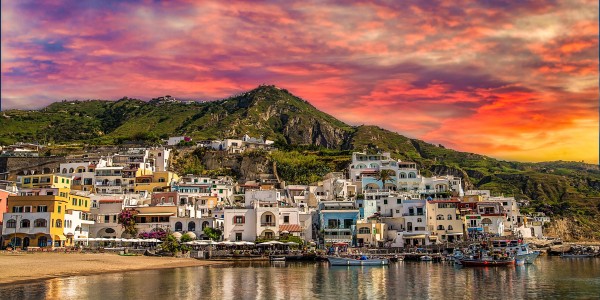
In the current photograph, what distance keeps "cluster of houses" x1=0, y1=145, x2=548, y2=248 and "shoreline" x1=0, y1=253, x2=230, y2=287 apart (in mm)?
8175

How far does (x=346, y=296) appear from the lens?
39844mm

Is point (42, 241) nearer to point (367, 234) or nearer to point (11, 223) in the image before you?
point (11, 223)

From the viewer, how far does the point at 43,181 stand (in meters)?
91.6

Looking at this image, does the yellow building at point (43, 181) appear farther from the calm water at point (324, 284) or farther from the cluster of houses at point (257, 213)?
the calm water at point (324, 284)

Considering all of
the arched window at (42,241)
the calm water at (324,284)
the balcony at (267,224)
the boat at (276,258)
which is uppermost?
the balcony at (267,224)

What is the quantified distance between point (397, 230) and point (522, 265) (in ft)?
61.4

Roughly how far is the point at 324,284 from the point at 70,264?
2577cm

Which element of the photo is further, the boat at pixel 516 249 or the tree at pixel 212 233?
the tree at pixel 212 233

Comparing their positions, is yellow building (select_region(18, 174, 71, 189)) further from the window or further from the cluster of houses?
the window

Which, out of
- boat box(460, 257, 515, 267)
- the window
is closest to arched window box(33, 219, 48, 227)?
the window

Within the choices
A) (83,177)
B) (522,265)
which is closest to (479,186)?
(522,265)

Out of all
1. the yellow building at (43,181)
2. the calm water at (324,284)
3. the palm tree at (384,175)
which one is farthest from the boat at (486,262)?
the yellow building at (43,181)

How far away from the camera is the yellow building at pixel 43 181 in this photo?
90750 mm

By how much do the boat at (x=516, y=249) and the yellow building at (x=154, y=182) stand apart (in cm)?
5351
